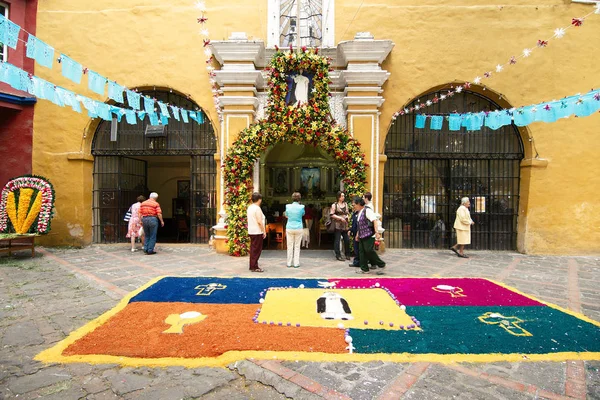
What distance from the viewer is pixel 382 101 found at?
28.8ft

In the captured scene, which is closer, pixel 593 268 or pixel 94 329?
pixel 94 329

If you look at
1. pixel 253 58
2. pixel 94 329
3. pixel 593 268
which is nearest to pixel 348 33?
pixel 253 58

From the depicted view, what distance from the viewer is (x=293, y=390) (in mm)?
2721

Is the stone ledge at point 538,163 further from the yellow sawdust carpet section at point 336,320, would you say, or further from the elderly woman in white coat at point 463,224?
the yellow sawdust carpet section at point 336,320

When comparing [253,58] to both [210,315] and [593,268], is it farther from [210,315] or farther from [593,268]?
[593,268]

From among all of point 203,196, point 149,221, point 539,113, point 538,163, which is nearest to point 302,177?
point 203,196

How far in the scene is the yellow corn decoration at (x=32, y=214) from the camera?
8117 millimetres

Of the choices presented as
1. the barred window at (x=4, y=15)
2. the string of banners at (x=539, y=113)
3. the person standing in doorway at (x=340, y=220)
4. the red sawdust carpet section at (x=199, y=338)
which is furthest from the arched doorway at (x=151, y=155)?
the string of banners at (x=539, y=113)

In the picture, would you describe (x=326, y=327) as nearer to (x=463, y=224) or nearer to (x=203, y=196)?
(x=463, y=224)

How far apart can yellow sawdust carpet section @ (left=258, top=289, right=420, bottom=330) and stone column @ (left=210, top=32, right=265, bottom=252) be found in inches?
158

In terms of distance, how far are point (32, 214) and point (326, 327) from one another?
8180 mm

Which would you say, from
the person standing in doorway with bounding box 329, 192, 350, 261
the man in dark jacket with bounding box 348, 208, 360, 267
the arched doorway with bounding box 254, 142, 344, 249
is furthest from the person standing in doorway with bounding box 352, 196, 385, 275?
the arched doorway with bounding box 254, 142, 344, 249

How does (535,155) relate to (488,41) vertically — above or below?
below

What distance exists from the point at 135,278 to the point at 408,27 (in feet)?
30.2
